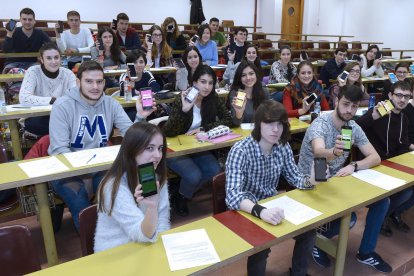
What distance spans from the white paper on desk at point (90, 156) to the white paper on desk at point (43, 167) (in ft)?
0.24

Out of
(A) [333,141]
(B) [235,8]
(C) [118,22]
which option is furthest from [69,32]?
(B) [235,8]

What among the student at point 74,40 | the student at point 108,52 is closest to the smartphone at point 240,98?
the student at point 108,52

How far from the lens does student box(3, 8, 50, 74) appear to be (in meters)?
4.77

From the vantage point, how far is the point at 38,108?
299cm

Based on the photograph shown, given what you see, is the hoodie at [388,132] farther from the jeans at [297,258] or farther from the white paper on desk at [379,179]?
the jeans at [297,258]

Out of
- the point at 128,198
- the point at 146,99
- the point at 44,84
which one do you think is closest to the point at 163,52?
the point at 44,84

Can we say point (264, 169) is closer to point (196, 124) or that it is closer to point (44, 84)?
point (196, 124)

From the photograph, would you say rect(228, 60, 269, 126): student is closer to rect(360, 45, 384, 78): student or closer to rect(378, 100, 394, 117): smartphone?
rect(378, 100, 394, 117): smartphone

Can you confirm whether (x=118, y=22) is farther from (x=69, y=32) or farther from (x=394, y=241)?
(x=394, y=241)

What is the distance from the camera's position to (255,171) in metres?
1.90

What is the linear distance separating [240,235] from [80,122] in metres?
1.48

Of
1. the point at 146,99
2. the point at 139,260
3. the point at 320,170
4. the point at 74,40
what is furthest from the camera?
the point at 74,40

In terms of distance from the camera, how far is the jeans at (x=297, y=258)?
1.75m

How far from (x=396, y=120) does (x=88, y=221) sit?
2.33 m
